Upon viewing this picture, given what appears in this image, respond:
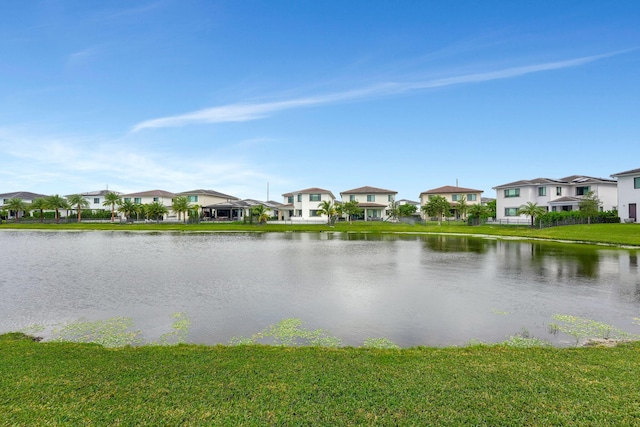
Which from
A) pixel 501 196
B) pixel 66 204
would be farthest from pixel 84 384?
pixel 66 204

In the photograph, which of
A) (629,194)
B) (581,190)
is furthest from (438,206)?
(629,194)

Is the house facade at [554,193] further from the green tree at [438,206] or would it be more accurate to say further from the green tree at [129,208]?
the green tree at [129,208]

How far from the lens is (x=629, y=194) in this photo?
141ft

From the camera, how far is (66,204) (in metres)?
81.1

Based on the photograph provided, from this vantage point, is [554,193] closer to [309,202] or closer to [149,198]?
[309,202]

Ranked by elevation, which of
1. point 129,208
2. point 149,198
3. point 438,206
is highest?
point 149,198

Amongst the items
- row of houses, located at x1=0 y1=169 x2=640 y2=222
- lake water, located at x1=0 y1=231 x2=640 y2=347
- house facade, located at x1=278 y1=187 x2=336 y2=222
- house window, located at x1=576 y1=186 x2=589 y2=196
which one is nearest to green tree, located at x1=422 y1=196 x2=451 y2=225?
row of houses, located at x1=0 y1=169 x2=640 y2=222

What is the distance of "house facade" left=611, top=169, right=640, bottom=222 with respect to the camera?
42.1m

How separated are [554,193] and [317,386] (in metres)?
62.9

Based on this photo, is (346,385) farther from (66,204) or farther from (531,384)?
(66,204)

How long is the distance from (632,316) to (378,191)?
63.5 m

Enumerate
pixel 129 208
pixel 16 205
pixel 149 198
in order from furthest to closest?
pixel 149 198
pixel 16 205
pixel 129 208

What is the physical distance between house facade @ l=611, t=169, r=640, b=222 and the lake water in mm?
27896

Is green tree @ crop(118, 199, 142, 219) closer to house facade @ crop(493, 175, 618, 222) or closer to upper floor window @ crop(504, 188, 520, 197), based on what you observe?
house facade @ crop(493, 175, 618, 222)
